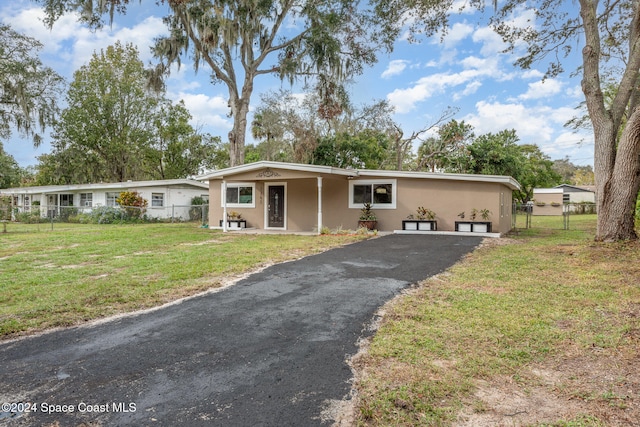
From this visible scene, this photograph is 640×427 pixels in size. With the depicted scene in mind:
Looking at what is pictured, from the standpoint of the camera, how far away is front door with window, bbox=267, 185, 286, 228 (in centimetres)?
1519

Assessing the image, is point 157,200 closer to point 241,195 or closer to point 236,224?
point 241,195

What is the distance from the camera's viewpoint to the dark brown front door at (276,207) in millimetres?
15211

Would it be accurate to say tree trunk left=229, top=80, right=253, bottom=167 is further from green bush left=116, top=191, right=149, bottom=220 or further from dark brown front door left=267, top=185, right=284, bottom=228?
green bush left=116, top=191, right=149, bottom=220

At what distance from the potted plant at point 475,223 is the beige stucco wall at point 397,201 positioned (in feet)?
0.46

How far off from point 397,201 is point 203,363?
11483 millimetres

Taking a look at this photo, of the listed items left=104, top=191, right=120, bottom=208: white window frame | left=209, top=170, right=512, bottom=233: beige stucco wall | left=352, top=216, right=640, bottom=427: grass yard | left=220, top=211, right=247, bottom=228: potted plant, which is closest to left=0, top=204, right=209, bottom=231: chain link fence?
left=104, top=191, right=120, bottom=208: white window frame

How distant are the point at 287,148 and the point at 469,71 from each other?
1187cm

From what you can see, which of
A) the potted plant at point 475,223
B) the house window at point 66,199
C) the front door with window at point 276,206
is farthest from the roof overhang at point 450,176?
the house window at point 66,199

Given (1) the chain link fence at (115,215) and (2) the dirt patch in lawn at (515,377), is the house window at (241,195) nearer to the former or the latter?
(1) the chain link fence at (115,215)

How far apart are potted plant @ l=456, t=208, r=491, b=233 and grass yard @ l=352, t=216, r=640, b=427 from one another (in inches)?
277

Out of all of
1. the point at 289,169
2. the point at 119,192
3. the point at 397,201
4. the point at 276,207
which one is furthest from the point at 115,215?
the point at 397,201

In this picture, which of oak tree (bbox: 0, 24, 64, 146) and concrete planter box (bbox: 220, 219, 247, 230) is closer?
concrete planter box (bbox: 220, 219, 247, 230)

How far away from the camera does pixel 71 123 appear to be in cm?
2638

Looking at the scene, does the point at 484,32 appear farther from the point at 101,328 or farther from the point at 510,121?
the point at 510,121
